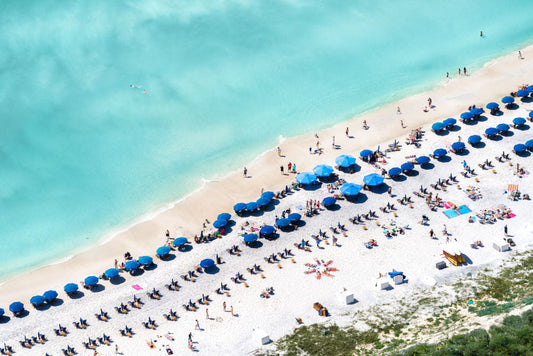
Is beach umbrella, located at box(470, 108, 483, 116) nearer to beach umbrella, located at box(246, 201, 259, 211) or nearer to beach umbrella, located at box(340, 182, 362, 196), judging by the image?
beach umbrella, located at box(340, 182, 362, 196)

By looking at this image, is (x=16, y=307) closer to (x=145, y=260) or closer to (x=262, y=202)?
(x=145, y=260)

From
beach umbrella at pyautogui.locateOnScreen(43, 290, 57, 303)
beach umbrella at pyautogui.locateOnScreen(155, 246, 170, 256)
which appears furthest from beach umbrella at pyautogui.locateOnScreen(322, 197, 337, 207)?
beach umbrella at pyautogui.locateOnScreen(43, 290, 57, 303)

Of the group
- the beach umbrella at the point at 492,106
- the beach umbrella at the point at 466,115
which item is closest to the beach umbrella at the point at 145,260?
the beach umbrella at the point at 466,115

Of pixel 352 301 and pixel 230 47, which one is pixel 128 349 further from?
pixel 230 47

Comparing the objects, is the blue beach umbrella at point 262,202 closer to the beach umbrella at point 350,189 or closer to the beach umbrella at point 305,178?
the beach umbrella at point 305,178

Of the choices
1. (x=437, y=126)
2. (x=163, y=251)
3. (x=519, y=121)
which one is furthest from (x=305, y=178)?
(x=519, y=121)
